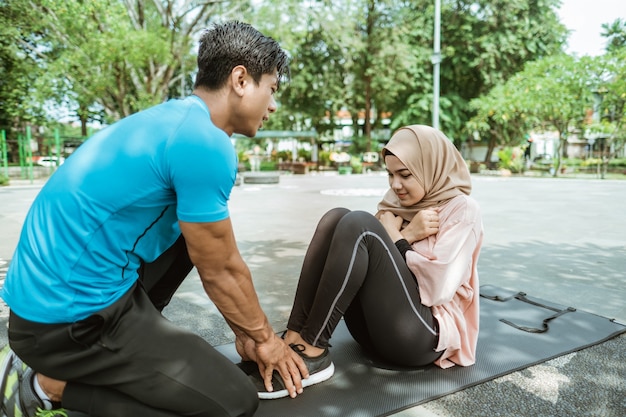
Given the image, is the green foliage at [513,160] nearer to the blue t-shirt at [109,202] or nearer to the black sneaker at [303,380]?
the black sneaker at [303,380]

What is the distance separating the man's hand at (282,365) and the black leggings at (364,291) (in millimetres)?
124

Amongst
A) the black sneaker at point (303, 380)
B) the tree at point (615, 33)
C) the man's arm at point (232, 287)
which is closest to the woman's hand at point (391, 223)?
the black sneaker at point (303, 380)

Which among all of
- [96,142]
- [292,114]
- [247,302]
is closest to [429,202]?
[247,302]

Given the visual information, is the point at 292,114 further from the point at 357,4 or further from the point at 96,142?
the point at 96,142

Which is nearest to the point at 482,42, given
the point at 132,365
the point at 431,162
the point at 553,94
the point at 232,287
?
the point at 553,94

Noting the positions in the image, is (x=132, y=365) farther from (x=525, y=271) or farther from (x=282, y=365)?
(x=525, y=271)

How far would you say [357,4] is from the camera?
63.6 feet

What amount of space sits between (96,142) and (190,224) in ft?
1.34

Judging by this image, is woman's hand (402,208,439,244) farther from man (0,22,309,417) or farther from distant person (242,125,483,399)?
man (0,22,309,417)

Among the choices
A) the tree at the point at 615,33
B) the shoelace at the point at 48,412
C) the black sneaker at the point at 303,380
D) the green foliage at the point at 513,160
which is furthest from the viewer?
the tree at the point at 615,33

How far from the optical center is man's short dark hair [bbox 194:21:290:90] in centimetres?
177

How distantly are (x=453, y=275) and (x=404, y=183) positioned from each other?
492mm

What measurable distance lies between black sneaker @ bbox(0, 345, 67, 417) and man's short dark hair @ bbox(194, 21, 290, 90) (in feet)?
3.94

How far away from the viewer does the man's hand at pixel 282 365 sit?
6.58 feet
